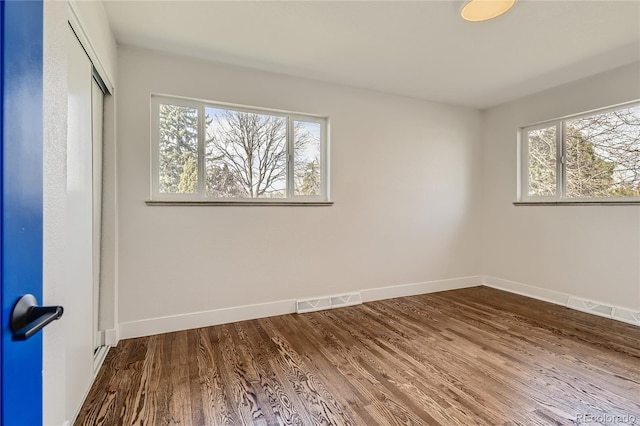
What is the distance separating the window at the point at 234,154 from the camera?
277cm

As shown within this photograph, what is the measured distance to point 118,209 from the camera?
2.54 m

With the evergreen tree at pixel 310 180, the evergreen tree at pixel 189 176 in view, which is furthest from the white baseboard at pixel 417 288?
the evergreen tree at pixel 189 176

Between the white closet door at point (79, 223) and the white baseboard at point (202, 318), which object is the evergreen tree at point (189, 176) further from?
the white baseboard at point (202, 318)

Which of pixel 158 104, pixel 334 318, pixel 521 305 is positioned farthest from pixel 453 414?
pixel 158 104

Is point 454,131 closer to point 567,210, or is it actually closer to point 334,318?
point 567,210

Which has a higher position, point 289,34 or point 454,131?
point 289,34

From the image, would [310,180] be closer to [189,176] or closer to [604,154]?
[189,176]

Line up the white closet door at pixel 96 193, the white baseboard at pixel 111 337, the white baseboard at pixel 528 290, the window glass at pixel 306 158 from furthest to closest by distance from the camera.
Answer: the white baseboard at pixel 528 290
the window glass at pixel 306 158
the white baseboard at pixel 111 337
the white closet door at pixel 96 193

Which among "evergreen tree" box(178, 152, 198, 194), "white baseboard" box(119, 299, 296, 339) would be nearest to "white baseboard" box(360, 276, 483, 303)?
"white baseboard" box(119, 299, 296, 339)

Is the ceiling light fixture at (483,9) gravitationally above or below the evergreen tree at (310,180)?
above

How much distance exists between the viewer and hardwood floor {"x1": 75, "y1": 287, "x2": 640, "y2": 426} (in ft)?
5.37

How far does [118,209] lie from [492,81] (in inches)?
159

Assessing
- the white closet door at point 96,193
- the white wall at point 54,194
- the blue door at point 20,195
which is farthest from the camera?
the white closet door at point 96,193

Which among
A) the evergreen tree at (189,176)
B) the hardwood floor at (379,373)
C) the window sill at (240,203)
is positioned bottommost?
the hardwood floor at (379,373)
